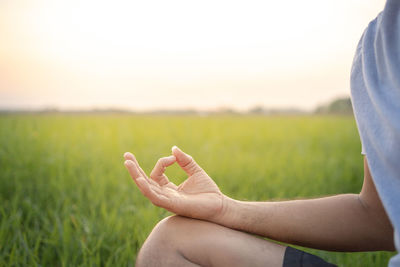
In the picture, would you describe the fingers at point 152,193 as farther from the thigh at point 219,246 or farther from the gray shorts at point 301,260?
the gray shorts at point 301,260

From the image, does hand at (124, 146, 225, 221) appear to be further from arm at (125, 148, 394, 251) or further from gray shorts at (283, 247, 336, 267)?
gray shorts at (283, 247, 336, 267)

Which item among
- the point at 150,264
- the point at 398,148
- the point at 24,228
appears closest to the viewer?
the point at 398,148

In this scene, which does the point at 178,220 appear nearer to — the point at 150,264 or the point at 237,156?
the point at 150,264

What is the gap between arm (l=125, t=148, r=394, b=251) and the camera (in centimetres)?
113

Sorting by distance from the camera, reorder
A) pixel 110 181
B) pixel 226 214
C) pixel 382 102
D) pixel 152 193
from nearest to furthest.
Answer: pixel 382 102 < pixel 152 193 < pixel 226 214 < pixel 110 181

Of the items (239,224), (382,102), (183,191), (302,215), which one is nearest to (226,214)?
(239,224)

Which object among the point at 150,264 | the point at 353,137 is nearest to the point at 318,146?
the point at 353,137

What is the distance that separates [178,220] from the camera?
1113 millimetres

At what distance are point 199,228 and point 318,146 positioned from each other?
496 centimetres

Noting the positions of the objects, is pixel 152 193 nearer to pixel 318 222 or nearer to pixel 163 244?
pixel 163 244

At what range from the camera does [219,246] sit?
1046 mm

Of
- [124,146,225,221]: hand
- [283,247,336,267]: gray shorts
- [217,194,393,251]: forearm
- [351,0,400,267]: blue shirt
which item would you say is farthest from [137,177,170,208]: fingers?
[351,0,400,267]: blue shirt

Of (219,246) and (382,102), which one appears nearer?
(382,102)

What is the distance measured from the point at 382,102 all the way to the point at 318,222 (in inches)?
19.8
